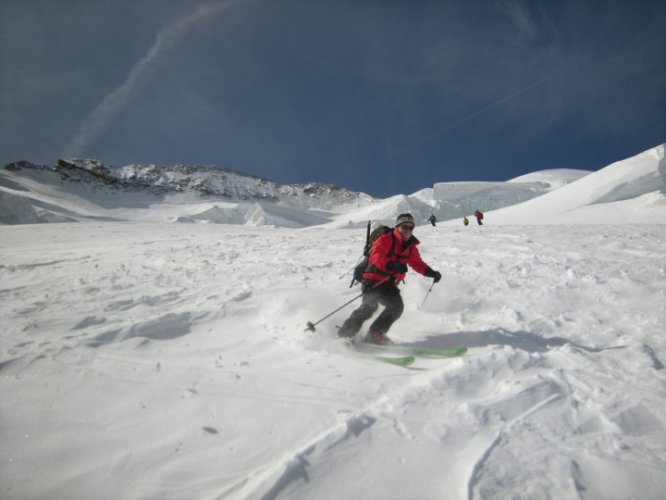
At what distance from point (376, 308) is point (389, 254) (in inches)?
25.8

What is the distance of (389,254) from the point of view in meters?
3.90

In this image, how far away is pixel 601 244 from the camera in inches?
288

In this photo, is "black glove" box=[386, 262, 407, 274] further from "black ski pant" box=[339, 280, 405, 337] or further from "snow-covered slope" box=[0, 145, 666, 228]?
"snow-covered slope" box=[0, 145, 666, 228]

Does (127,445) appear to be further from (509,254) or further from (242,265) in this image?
(509,254)

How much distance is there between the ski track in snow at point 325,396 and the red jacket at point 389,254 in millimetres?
841

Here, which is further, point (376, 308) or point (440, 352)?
point (376, 308)

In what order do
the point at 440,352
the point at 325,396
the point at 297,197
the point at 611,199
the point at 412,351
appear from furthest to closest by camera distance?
the point at 297,197, the point at 611,199, the point at 412,351, the point at 440,352, the point at 325,396

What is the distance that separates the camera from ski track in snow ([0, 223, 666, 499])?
1760 millimetres

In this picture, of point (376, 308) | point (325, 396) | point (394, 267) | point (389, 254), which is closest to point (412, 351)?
point (376, 308)

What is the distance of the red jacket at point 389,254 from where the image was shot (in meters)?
3.86

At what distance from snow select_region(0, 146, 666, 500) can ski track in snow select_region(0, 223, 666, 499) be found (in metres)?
0.01

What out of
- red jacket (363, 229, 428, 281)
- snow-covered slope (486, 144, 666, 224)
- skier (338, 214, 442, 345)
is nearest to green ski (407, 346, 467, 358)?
skier (338, 214, 442, 345)

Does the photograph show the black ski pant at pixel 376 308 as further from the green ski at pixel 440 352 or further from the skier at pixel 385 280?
the green ski at pixel 440 352

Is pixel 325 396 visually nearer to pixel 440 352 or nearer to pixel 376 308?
pixel 440 352
